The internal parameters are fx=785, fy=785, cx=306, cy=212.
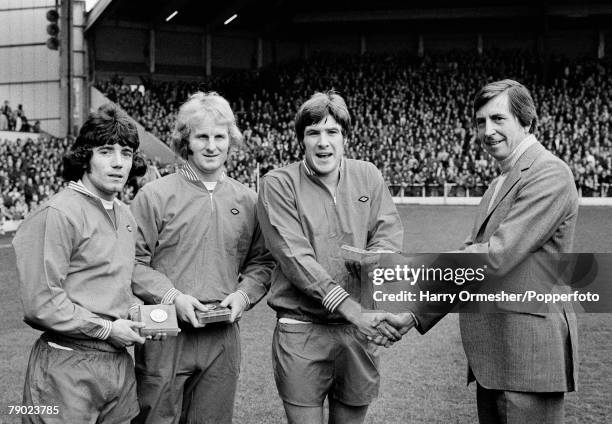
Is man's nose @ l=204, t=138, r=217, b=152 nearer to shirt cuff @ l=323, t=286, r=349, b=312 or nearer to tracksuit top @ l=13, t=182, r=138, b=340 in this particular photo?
tracksuit top @ l=13, t=182, r=138, b=340

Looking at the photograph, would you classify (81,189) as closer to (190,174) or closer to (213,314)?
(190,174)

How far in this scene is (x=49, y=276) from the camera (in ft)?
10.1

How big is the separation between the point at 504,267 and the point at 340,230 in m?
0.77

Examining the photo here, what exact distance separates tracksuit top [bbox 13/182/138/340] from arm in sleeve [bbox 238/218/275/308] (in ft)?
1.89

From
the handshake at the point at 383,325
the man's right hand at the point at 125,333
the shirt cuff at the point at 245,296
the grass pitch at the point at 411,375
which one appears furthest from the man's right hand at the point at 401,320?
the grass pitch at the point at 411,375

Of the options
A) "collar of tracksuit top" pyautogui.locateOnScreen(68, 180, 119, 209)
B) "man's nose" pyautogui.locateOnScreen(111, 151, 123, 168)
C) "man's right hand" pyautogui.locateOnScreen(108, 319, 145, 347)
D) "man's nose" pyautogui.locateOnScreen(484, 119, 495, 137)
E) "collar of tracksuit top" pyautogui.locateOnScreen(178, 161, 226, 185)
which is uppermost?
"man's nose" pyautogui.locateOnScreen(484, 119, 495, 137)

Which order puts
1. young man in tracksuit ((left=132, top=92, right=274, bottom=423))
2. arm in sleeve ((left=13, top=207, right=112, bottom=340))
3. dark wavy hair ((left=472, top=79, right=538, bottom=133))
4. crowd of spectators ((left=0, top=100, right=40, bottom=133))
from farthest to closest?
1. crowd of spectators ((left=0, top=100, right=40, bottom=133))
2. young man in tracksuit ((left=132, top=92, right=274, bottom=423))
3. dark wavy hair ((left=472, top=79, right=538, bottom=133))
4. arm in sleeve ((left=13, top=207, right=112, bottom=340))

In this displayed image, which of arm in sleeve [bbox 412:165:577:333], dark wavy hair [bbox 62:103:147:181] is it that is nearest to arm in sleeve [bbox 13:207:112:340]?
dark wavy hair [bbox 62:103:147:181]

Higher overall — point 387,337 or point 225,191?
point 225,191

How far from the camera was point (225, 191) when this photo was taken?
3781 millimetres

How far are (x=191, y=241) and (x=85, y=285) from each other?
1.86ft

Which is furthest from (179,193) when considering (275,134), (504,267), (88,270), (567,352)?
(275,134)

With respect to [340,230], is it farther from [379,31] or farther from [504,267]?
[379,31]

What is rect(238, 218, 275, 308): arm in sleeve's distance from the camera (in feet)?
12.2
